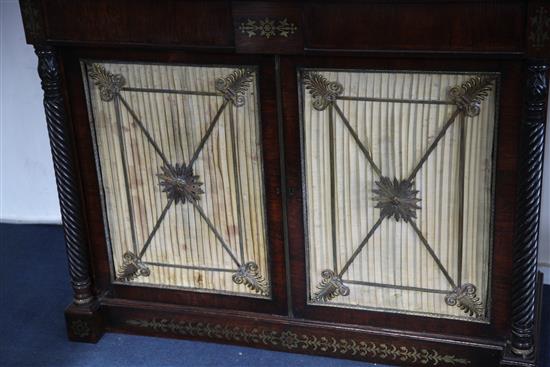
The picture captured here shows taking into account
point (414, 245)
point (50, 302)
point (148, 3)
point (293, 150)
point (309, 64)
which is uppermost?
point (148, 3)

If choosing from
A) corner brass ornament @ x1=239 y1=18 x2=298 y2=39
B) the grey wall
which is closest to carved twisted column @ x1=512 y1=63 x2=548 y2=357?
corner brass ornament @ x1=239 y1=18 x2=298 y2=39

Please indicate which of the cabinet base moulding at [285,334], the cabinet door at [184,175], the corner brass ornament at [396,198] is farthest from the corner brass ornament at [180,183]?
the corner brass ornament at [396,198]

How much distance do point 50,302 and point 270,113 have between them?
0.96 metres

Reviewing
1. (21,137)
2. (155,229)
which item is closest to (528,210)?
(155,229)

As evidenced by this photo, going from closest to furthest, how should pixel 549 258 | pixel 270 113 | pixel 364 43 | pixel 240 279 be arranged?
pixel 364 43
pixel 270 113
pixel 240 279
pixel 549 258

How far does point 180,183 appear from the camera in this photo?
2.07 m

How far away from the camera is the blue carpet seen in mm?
2178

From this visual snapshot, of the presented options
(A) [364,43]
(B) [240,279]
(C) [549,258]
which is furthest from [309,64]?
(C) [549,258]

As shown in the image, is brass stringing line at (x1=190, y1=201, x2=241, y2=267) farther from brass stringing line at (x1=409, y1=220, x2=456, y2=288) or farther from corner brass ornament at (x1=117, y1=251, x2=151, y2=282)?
brass stringing line at (x1=409, y1=220, x2=456, y2=288)

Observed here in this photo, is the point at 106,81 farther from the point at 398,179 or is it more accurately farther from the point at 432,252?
the point at 432,252

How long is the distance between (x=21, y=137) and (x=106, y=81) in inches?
33.3

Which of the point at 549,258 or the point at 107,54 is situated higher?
the point at 107,54

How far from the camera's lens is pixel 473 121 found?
181 cm

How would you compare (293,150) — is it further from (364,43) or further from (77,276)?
(77,276)
